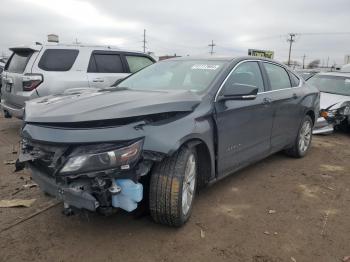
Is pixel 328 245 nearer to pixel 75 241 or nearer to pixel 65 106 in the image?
pixel 75 241

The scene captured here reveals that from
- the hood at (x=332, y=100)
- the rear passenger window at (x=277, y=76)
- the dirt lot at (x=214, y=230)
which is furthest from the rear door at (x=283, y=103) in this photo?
the hood at (x=332, y=100)

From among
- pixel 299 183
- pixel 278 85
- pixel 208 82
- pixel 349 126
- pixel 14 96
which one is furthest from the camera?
pixel 349 126

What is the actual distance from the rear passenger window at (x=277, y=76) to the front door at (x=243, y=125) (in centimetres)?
29

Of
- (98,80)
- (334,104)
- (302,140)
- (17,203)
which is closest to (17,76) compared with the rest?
(98,80)

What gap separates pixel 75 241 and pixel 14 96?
4.54 metres

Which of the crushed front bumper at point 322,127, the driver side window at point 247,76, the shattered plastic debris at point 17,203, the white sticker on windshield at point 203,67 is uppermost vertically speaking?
the white sticker on windshield at point 203,67

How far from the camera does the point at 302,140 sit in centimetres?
615

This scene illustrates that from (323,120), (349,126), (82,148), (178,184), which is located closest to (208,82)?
(178,184)

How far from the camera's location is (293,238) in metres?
3.39

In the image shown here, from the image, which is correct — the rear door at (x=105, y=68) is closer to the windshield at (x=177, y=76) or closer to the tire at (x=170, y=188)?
the windshield at (x=177, y=76)

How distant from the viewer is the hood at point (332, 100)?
326 inches

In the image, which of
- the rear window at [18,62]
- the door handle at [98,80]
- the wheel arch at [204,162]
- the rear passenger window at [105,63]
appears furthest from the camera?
the rear passenger window at [105,63]

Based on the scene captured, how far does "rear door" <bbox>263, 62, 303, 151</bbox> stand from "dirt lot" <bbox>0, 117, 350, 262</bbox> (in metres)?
0.73

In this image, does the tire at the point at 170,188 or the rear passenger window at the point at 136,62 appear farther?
the rear passenger window at the point at 136,62
